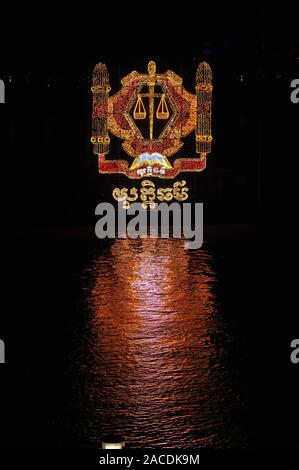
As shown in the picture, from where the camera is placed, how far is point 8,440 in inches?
189

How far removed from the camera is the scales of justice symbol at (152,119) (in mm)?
12859

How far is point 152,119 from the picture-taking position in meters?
12.9

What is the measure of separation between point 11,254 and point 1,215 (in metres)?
2.40

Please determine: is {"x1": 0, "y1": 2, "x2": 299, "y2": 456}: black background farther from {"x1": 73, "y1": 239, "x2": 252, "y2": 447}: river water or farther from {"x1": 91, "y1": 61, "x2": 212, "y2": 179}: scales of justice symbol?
{"x1": 73, "y1": 239, "x2": 252, "y2": 447}: river water

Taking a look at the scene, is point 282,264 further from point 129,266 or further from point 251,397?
point 251,397

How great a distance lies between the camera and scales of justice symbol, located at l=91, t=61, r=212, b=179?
42.2 ft

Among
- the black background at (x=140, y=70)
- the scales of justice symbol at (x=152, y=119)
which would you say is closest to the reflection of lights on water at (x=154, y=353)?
the scales of justice symbol at (x=152, y=119)

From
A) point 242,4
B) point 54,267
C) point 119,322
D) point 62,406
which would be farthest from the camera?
point 242,4

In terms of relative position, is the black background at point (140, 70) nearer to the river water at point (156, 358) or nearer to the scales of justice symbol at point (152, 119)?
the scales of justice symbol at point (152, 119)

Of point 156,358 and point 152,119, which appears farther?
point 152,119

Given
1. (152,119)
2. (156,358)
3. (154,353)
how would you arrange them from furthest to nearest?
1. (152,119)
2. (154,353)
3. (156,358)

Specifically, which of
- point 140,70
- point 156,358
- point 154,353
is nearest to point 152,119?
point 140,70

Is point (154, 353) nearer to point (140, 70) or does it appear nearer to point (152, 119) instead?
point (152, 119)

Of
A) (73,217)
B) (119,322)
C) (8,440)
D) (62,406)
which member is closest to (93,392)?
(62,406)
